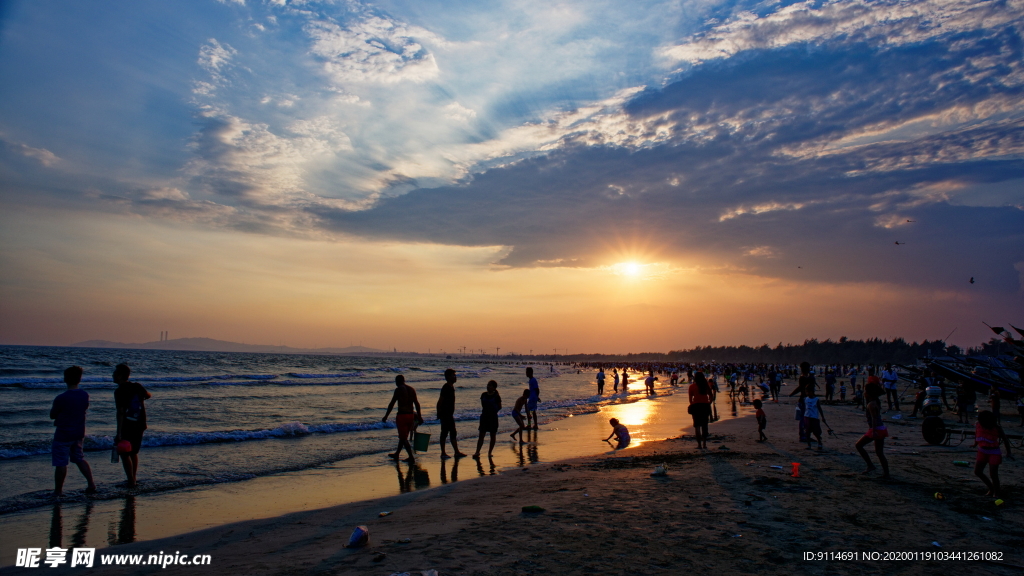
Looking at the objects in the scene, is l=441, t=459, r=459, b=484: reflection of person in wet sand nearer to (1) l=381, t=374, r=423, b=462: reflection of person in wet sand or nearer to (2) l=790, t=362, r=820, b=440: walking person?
(1) l=381, t=374, r=423, b=462: reflection of person in wet sand

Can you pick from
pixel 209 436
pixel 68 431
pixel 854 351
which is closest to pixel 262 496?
pixel 68 431

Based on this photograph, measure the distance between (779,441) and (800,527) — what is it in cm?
788

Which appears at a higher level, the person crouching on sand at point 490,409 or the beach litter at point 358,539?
the person crouching on sand at point 490,409

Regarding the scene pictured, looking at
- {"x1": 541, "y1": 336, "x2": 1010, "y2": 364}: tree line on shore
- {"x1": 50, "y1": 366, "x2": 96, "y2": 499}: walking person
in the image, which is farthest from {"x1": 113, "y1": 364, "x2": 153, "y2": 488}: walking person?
{"x1": 541, "y1": 336, "x2": 1010, "y2": 364}: tree line on shore

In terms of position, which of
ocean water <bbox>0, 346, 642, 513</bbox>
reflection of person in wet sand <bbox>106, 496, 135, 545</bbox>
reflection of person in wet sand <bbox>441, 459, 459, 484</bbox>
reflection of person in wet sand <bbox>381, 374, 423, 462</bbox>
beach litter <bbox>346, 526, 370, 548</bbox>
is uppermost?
reflection of person in wet sand <bbox>381, 374, 423, 462</bbox>

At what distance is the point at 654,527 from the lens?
5.72 m

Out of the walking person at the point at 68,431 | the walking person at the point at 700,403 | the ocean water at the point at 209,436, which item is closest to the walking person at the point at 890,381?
the walking person at the point at 700,403

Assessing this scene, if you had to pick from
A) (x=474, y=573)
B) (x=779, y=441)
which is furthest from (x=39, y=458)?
(x=779, y=441)

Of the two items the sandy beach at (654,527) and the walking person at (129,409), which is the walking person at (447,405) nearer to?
the sandy beach at (654,527)

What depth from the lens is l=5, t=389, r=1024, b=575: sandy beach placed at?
15.5ft

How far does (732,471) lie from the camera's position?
8.86 meters

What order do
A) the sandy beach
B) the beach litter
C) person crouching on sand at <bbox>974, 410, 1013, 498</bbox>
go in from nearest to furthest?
the sandy beach
the beach litter
person crouching on sand at <bbox>974, 410, 1013, 498</bbox>

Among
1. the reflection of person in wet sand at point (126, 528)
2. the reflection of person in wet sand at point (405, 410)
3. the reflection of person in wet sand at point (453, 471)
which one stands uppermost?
the reflection of person in wet sand at point (405, 410)

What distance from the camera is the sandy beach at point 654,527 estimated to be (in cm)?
472
